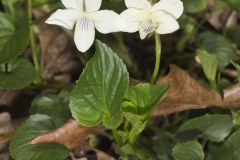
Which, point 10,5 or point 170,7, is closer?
point 170,7

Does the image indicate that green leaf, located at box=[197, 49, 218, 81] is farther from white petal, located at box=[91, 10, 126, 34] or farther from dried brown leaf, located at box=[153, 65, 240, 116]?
white petal, located at box=[91, 10, 126, 34]

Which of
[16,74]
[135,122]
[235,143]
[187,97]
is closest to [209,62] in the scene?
[187,97]

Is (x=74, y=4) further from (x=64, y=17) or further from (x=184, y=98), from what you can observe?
(x=184, y=98)

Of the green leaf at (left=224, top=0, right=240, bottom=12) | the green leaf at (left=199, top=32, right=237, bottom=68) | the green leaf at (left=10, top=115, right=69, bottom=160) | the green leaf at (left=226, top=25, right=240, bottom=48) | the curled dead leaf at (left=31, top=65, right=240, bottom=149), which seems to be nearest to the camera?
the green leaf at (left=10, top=115, right=69, bottom=160)

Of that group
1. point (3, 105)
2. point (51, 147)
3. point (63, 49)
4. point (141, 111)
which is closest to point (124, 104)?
point (141, 111)

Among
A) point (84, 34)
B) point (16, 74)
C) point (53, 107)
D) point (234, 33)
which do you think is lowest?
point (234, 33)

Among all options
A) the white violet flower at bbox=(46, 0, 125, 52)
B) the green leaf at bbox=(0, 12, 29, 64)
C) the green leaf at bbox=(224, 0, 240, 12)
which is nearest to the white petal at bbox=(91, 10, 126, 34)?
the white violet flower at bbox=(46, 0, 125, 52)
